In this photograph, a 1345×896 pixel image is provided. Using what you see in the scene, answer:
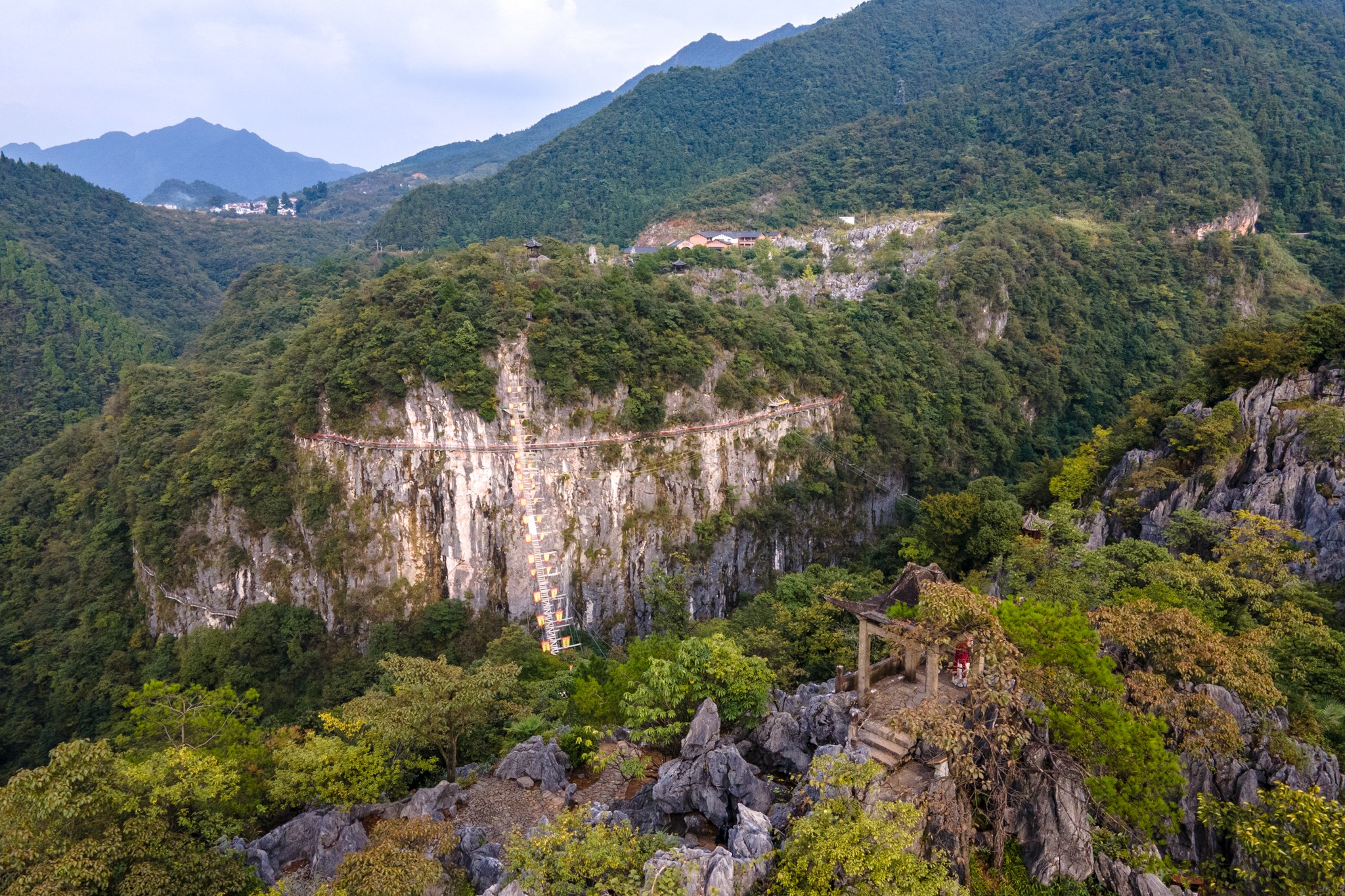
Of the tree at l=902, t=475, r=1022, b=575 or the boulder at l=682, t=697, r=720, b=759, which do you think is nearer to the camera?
the boulder at l=682, t=697, r=720, b=759

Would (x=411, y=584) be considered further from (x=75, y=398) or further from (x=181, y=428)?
(x=75, y=398)

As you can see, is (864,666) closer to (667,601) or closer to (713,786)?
(713,786)

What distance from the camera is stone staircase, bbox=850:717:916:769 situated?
459 inches

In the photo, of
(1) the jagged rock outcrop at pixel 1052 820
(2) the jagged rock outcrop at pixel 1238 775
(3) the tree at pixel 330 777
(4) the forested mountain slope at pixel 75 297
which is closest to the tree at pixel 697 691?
(1) the jagged rock outcrop at pixel 1052 820

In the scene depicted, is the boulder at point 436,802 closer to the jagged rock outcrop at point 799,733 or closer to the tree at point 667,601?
the jagged rock outcrop at point 799,733

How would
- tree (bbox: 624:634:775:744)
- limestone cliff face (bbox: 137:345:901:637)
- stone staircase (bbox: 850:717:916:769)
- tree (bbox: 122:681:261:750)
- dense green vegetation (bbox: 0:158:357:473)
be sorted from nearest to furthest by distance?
stone staircase (bbox: 850:717:916:769), tree (bbox: 624:634:775:744), tree (bbox: 122:681:261:750), limestone cliff face (bbox: 137:345:901:637), dense green vegetation (bbox: 0:158:357:473)

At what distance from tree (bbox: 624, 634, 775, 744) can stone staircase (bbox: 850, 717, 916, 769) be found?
209 cm

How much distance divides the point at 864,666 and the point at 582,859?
592 centimetres

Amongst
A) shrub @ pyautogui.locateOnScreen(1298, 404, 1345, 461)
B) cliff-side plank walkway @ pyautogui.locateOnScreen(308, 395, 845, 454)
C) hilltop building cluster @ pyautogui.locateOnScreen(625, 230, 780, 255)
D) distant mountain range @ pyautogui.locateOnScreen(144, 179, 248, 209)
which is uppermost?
distant mountain range @ pyautogui.locateOnScreen(144, 179, 248, 209)

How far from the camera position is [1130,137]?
6412 cm

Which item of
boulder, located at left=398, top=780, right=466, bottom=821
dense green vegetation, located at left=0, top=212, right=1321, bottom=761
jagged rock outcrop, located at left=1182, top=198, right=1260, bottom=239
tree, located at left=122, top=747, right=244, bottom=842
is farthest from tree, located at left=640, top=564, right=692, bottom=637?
jagged rock outcrop, located at left=1182, top=198, right=1260, bottom=239

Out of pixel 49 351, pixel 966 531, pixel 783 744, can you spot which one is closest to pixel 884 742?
pixel 783 744

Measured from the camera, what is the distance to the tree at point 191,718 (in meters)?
17.3

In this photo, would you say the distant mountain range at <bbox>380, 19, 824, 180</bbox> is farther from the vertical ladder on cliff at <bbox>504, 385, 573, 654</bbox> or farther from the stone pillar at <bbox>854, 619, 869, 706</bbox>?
the stone pillar at <bbox>854, 619, 869, 706</bbox>
